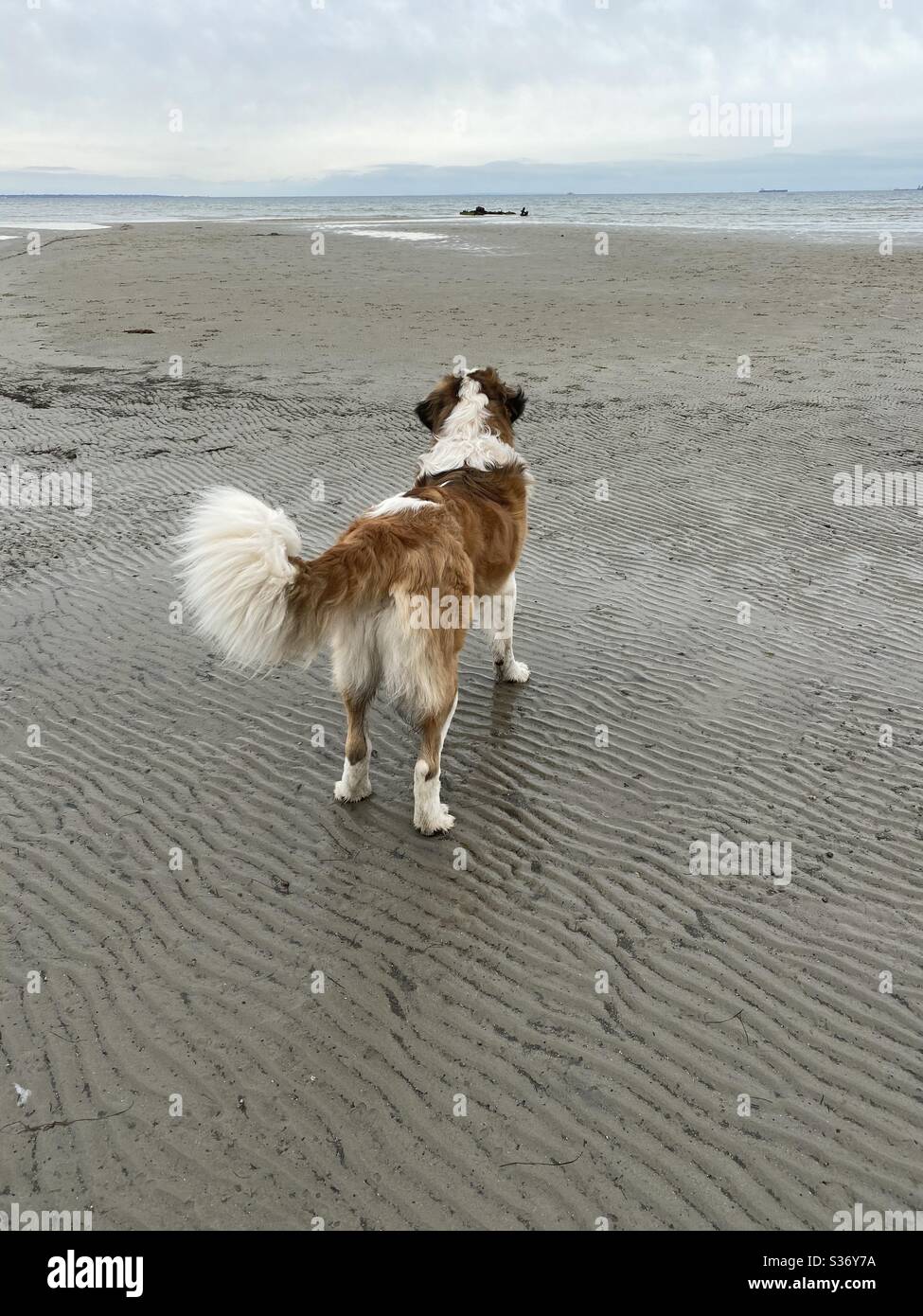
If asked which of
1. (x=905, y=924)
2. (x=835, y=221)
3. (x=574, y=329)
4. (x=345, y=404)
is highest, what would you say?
(x=835, y=221)

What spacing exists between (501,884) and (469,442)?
109 inches

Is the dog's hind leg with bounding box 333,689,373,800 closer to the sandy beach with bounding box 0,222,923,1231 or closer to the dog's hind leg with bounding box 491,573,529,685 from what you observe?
the sandy beach with bounding box 0,222,923,1231

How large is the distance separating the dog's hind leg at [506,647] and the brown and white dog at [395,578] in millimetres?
13

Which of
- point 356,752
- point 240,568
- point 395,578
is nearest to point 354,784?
point 356,752

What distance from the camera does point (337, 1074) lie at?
3.14 metres

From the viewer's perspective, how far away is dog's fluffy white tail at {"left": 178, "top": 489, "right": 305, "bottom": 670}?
344 cm

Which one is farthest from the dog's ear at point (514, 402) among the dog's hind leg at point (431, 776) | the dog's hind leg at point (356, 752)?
the dog's hind leg at point (356, 752)

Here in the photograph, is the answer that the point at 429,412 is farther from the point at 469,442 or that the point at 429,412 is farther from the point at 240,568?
the point at 240,568

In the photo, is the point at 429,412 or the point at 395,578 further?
the point at 429,412

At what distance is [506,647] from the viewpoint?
5.80 meters

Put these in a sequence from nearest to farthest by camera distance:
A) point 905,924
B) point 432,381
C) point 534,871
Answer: point 905,924 → point 534,871 → point 432,381
